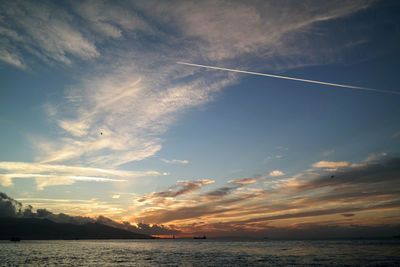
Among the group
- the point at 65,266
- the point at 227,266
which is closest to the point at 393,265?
the point at 227,266

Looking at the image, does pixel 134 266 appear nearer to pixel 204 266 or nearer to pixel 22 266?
pixel 204 266

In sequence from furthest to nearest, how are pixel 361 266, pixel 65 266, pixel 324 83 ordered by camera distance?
pixel 324 83
pixel 65 266
pixel 361 266

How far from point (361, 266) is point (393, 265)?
9.08 metres

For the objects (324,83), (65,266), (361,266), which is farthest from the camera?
(324,83)

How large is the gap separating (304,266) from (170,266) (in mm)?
39005

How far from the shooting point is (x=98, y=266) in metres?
74.8

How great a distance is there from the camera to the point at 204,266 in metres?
71.2

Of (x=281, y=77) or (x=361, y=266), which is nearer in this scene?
(x=361, y=266)

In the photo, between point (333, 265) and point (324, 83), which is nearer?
point (333, 265)

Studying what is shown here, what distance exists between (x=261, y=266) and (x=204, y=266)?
1646 centimetres

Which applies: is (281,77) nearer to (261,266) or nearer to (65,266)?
(261,266)

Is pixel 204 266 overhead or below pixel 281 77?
below

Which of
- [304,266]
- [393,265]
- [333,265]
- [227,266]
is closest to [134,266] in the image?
[227,266]

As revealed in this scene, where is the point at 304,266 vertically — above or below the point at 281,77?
below
